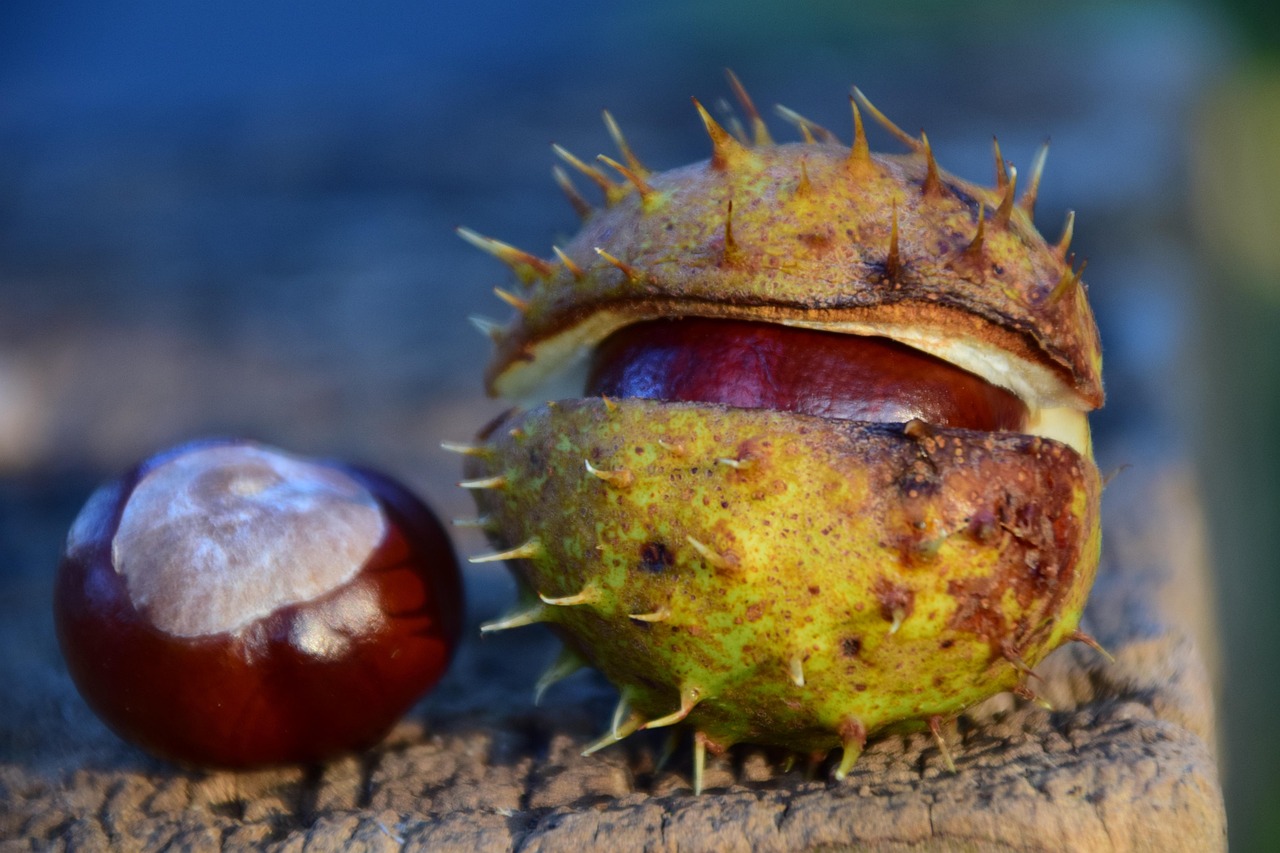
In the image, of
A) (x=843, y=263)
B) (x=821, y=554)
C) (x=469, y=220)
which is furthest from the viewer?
(x=469, y=220)

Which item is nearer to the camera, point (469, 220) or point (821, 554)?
point (821, 554)

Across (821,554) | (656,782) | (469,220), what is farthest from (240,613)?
(469,220)

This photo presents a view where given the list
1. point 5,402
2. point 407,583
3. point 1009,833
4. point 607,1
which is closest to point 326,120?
point 5,402

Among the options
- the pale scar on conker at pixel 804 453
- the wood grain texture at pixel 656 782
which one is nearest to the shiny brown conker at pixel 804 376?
the pale scar on conker at pixel 804 453

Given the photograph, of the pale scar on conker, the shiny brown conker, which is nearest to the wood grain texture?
the pale scar on conker

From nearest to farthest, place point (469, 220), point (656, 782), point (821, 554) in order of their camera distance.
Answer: point (821, 554), point (656, 782), point (469, 220)

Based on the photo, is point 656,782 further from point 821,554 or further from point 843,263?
point 843,263

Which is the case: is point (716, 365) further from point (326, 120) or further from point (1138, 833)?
point (326, 120)
